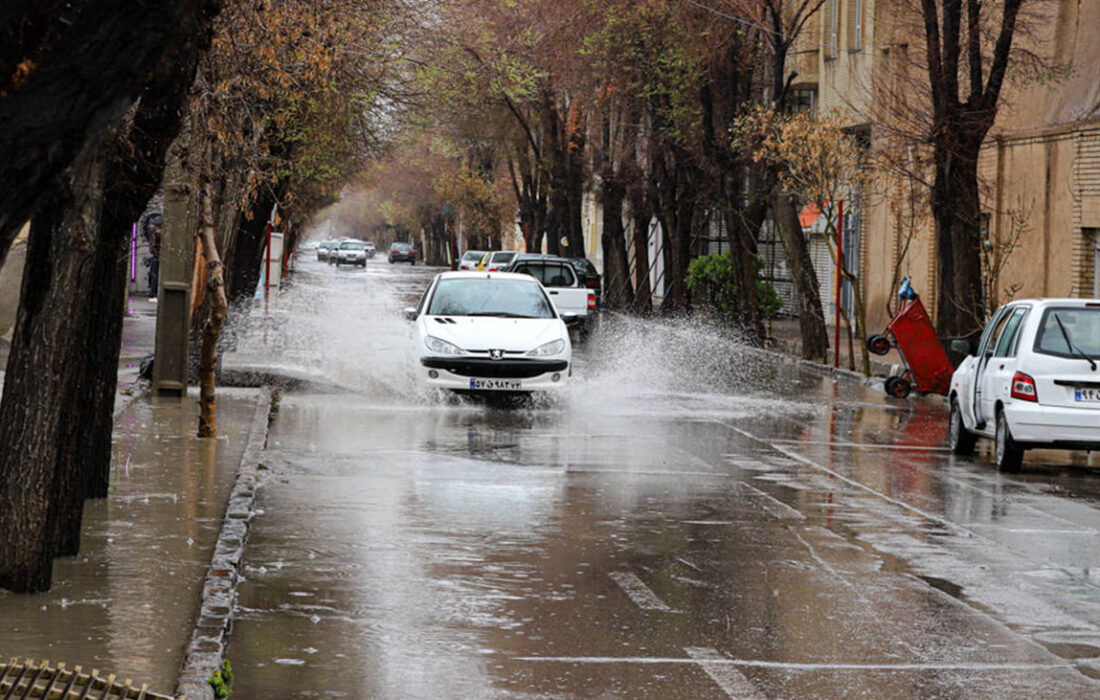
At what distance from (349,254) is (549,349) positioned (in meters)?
84.0

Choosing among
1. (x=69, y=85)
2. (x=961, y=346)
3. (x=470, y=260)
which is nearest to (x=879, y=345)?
(x=961, y=346)

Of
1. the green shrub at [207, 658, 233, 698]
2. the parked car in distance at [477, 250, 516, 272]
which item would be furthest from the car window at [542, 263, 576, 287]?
the green shrub at [207, 658, 233, 698]

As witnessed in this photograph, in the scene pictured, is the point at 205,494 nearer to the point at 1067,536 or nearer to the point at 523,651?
the point at 523,651

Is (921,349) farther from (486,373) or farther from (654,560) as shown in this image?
(654,560)

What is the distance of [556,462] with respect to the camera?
15531 mm

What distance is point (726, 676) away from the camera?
753 centimetres

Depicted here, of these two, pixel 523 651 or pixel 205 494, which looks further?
pixel 205 494

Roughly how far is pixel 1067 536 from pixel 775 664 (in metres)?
4.85

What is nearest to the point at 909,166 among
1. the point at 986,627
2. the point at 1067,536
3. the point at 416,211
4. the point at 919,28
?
the point at 919,28

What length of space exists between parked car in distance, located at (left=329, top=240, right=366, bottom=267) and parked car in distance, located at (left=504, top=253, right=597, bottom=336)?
61130 mm

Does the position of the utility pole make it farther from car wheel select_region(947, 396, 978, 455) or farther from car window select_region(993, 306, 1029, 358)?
car window select_region(993, 306, 1029, 358)

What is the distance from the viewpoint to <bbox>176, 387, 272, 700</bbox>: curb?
711cm

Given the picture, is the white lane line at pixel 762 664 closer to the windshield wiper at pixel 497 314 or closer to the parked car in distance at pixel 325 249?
the windshield wiper at pixel 497 314

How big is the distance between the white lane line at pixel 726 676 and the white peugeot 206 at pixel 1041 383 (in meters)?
8.15
